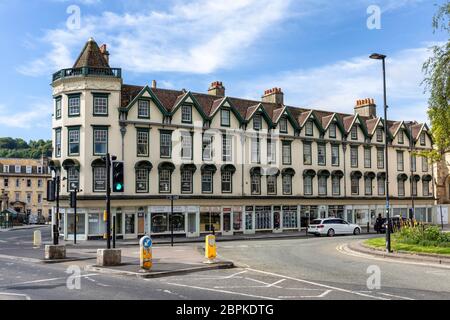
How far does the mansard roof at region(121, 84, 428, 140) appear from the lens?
43.3 metres

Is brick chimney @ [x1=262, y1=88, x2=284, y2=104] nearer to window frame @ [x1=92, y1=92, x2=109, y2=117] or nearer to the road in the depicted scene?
window frame @ [x1=92, y1=92, x2=109, y2=117]

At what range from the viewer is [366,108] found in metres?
60.5

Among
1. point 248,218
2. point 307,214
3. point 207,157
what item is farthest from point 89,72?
point 307,214

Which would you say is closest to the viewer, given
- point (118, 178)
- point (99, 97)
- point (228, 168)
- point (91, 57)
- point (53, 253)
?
point (118, 178)

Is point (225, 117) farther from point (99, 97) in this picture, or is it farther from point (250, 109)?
point (99, 97)

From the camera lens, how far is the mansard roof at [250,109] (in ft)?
142

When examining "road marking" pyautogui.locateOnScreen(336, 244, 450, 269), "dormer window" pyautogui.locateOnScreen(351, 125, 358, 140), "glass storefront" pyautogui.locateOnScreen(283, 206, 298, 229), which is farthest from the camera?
"dormer window" pyautogui.locateOnScreen(351, 125, 358, 140)

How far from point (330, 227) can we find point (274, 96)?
16518 millimetres

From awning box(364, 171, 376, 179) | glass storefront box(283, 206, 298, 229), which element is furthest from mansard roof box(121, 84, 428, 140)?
glass storefront box(283, 206, 298, 229)

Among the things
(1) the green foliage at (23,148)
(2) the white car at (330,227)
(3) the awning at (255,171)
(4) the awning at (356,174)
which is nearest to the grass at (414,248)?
(2) the white car at (330,227)

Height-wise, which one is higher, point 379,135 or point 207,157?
point 379,135

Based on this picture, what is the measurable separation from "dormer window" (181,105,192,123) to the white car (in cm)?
1387

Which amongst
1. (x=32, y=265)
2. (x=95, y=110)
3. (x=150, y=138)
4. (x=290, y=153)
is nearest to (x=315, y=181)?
(x=290, y=153)

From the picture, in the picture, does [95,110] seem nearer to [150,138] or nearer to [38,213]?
[150,138]
